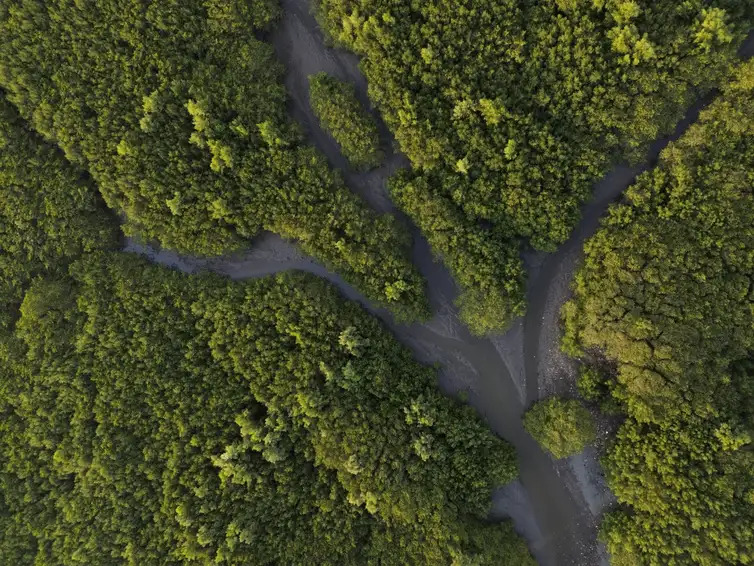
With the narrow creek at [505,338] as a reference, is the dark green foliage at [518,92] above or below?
above

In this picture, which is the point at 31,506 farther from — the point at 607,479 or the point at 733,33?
the point at 733,33

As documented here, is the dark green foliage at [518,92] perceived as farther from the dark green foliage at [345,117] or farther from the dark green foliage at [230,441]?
the dark green foliage at [230,441]

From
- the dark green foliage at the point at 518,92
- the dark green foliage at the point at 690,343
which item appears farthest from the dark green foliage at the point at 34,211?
the dark green foliage at the point at 690,343

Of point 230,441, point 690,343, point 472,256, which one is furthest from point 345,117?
point 690,343

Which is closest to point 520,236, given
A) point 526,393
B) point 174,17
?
point 526,393

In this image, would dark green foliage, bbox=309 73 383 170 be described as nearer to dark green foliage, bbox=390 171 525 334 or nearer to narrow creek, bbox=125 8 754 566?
narrow creek, bbox=125 8 754 566

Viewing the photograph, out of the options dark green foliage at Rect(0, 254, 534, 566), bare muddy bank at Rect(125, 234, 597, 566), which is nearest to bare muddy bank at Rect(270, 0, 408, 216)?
bare muddy bank at Rect(125, 234, 597, 566)

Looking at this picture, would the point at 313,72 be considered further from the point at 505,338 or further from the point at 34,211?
the point at 505,338
